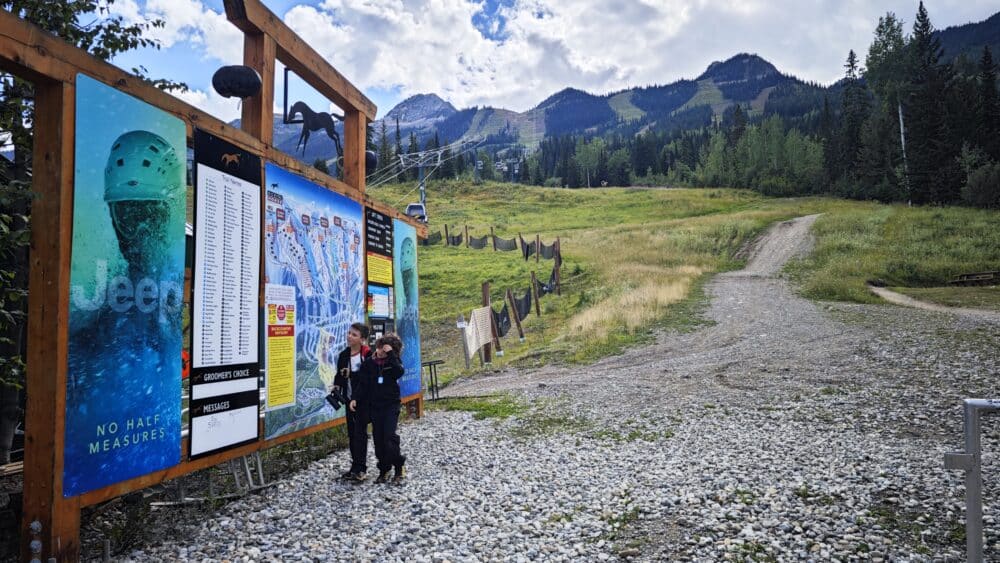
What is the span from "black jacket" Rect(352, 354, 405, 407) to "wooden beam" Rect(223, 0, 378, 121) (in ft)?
12.5

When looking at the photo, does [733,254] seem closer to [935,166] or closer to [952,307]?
[952,307]

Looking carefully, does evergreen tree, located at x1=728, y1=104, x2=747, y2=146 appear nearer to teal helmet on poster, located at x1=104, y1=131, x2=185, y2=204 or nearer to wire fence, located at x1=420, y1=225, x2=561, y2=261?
wire fence, located at x1=420, y1=225, x2=561, y2=261

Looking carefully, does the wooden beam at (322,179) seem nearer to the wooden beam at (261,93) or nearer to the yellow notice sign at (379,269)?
the wooden beam at (261,93)

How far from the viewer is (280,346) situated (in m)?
6.31

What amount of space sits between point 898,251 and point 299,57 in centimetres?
3350

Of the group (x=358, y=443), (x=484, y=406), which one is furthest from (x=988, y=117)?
(x=358, y=443)

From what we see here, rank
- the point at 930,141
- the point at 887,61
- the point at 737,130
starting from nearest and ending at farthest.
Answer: the point at 930,141 → the point at 887,61 → the point at 737,130

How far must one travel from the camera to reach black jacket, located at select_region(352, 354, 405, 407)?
669 centimetres

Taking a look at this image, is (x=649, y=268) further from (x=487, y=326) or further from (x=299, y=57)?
(x=299, y=57)

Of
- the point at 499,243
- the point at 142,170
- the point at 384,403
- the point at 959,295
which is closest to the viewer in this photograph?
the point at 142,170

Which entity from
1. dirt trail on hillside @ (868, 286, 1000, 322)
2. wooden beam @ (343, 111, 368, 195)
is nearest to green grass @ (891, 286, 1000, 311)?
dirt trail on hillside @ (868, 286, 1000, 322)

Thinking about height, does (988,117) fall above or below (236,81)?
above

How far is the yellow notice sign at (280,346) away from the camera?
6105 mm

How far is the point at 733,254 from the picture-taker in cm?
3741
